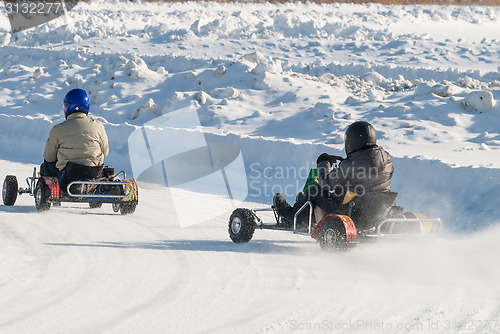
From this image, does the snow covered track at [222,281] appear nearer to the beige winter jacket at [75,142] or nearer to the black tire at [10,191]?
the beige winter jacket at [75,142]

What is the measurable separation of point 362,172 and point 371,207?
0.37 m

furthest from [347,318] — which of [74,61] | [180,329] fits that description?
[74,61]

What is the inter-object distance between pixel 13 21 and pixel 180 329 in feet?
118

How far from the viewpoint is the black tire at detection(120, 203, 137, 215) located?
10.8 meters

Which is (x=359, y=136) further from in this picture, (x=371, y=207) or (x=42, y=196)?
(x=42, y=196)

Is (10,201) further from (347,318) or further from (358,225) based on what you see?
(347,318)

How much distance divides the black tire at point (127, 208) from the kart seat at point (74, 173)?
1.97 feet

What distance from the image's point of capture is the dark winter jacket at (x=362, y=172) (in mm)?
8266

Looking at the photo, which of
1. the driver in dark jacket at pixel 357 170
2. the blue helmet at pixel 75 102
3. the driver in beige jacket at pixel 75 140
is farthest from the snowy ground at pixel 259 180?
the blue helmet at pixel 75 102
